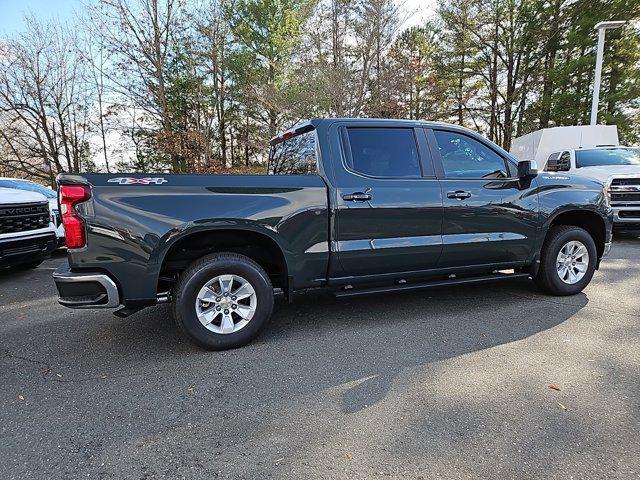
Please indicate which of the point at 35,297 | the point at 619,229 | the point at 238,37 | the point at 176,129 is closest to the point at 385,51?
the point at 238,37

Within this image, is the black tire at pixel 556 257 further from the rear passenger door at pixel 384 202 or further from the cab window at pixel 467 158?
the rear passenger door at pixel 384 202

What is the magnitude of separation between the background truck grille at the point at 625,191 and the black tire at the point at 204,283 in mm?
7952

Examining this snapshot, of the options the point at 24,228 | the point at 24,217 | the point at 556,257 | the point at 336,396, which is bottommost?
the point at 336,396

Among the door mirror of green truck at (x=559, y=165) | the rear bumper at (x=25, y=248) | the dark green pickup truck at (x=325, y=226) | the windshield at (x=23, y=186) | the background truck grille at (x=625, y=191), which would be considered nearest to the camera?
the dark green pickup truck at (x=325, y=226)

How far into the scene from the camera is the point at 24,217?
551 cm

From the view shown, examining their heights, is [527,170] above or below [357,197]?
above

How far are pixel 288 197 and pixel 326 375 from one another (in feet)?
4.82

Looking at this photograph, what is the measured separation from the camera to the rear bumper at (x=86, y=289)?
2.87 meters

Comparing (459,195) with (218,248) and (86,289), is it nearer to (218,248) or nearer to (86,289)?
(218,248)

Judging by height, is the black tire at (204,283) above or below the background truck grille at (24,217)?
below

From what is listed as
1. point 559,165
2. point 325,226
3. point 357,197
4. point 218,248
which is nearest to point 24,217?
point 218,248

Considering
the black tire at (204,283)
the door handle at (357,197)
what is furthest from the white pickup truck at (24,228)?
the door handle at (357,197)

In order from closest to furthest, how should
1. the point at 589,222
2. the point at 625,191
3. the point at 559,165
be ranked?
1. the point at 589,222
2. the point at 625,191
3. the point at 559,165

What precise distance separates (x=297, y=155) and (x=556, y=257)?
3151 millimetres
